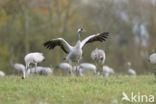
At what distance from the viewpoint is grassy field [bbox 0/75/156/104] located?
1485 cm

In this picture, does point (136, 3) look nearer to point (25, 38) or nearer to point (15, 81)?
point (25, 38)

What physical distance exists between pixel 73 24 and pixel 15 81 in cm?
3387

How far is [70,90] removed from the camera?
1598 cm

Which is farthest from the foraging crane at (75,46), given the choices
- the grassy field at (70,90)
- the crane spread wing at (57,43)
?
the grassy field at (70,90)

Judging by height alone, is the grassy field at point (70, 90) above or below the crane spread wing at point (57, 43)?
below

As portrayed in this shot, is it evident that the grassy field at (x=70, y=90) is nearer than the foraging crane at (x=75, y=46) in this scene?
Yes

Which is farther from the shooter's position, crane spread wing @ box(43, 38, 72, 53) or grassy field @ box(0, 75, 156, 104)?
crane spread wing @ box(43, 38, 72, 53)

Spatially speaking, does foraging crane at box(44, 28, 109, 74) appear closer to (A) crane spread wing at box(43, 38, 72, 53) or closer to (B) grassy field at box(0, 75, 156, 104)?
(A) crane spread wing at box(43, 38, 72, 53)

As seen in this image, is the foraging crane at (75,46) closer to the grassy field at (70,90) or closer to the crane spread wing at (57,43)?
the crane spread wing at (57,43)

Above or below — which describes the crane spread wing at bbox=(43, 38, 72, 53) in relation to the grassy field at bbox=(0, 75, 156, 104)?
above

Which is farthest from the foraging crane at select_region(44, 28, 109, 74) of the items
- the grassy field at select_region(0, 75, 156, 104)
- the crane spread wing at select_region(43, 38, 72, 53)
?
the grassy field at select_region(0, 75, 156, 104)

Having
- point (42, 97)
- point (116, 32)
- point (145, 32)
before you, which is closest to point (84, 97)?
point (42, 97)

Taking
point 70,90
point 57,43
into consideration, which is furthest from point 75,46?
point 70,90

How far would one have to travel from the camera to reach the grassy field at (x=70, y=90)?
14853mm
